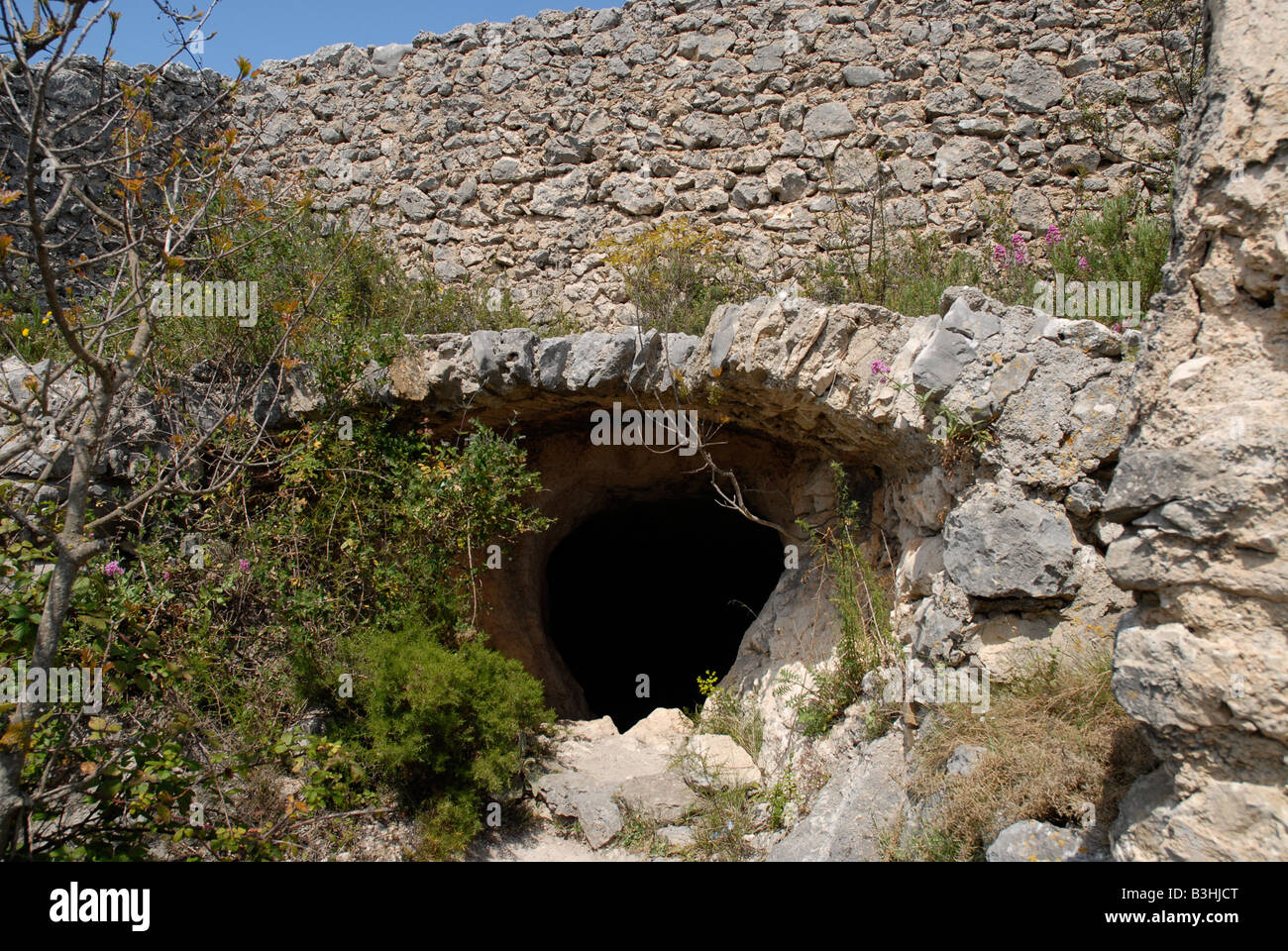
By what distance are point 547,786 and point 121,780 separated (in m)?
2.48

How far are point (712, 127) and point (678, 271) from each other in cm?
135

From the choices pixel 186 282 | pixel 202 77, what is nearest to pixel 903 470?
pixel 186 282

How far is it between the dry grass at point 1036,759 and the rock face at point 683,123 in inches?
156

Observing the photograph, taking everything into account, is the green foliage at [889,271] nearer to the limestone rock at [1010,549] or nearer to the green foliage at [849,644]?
the green foliage at [849,644]

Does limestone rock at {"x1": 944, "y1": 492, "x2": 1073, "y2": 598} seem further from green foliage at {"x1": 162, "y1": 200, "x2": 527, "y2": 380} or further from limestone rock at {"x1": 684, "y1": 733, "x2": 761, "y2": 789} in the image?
green foliage at {"x1": 162, "y1": 200, "x2": 527, "y2": 380}

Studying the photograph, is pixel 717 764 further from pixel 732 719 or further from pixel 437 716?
pixel 437 716

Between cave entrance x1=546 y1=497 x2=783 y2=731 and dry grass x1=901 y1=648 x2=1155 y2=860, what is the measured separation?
3862 millimetres

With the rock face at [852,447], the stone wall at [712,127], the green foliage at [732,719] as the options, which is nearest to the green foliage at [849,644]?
the rock face at [852,447]

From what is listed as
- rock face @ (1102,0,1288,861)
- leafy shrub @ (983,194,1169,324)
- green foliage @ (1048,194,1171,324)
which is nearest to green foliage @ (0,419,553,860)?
rock face @ (1102,0,1288,861)

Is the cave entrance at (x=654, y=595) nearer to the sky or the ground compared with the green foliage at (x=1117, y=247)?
nearer to the ground

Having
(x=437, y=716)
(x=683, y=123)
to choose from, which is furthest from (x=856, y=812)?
(x=683, y=123)

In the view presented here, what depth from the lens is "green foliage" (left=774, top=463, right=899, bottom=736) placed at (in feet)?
16.6

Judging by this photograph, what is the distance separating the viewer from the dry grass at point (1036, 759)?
338 cm

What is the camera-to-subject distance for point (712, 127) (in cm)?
715
